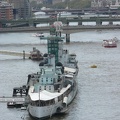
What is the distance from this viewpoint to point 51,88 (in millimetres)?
23359

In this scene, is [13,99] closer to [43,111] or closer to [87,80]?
[43,111]

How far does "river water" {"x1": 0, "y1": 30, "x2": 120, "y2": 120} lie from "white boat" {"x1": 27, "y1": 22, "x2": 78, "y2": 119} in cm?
34

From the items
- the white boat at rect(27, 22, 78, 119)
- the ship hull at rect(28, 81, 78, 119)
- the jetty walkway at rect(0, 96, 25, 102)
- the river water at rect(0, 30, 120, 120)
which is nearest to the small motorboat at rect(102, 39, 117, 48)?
the river water at rect(0, 30, 120, 120)

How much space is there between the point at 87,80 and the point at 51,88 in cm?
597

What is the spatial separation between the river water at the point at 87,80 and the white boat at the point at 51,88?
0.34m

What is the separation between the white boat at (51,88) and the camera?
21547mm

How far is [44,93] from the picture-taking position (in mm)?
22516

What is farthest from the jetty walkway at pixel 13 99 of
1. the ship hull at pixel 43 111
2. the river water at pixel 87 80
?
the ship hull at pixel 43 111

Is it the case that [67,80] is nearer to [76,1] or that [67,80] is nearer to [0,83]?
[0,83]

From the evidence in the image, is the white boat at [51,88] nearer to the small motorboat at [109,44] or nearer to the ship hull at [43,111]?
the ship hull at [43,111]

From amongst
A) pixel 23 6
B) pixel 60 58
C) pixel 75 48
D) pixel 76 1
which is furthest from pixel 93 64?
pixel 76 1

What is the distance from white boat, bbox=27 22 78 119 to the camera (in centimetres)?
2155

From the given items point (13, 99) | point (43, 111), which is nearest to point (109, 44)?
point (13, 99)

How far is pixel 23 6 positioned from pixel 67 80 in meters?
65.9
